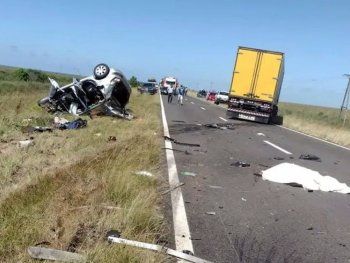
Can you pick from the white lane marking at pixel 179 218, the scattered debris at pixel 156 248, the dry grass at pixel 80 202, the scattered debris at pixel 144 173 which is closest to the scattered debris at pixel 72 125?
the dry grass at pixel 80 202

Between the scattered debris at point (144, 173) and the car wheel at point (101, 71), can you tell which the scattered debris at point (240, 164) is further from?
the car wheel at point (101, 71)

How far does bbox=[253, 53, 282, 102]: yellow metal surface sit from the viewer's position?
27.7 meters

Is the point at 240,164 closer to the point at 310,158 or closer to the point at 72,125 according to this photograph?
the point at 310,158

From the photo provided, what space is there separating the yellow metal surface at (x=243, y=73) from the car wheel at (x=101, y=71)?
30.0ft

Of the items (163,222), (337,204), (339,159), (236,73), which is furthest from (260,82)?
(163,222)

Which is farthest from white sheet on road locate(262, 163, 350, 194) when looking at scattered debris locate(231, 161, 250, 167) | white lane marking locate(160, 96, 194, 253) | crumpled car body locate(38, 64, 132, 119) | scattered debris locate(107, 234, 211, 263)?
crumpled car body locate(38, 64, 132, 119)

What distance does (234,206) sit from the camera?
24.8 feet

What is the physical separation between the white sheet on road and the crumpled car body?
1087 centimetres

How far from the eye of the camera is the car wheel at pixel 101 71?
21.0m

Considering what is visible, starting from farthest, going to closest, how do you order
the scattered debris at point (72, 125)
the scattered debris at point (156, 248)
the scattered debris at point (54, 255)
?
the scattered debris at point (72, 125) < the scattered debris at point (156, 248) < the scattered debris at point (54, 255)

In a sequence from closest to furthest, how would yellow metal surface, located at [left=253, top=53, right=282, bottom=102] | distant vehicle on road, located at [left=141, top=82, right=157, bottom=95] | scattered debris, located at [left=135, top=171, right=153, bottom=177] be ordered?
scattered debris, located at [left=135, top=171, right=153, bottom=177]
yellow metal surface, located at [left=253, top=53, right=282, bottom=102]
distant vehicle on road, located at [left=141, top=82, right=157, bottom=95]

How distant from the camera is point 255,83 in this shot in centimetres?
2809

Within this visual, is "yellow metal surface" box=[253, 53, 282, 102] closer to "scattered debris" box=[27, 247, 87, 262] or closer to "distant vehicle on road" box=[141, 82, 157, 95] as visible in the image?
"scattered debris" box=[27, 247, 87, 262]

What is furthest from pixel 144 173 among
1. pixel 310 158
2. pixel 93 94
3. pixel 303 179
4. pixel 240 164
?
pixel 93 94
